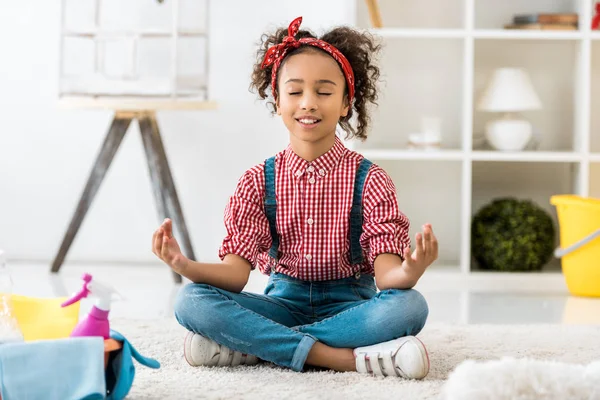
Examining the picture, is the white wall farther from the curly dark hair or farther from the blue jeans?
the blue jeans

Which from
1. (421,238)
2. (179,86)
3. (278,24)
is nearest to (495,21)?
(278,24)

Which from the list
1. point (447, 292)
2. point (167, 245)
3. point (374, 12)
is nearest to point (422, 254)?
point (167, 245)

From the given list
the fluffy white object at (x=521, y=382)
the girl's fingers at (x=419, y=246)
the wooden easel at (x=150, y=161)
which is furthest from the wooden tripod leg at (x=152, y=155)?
the fluffy white object at (x=521, y=382)

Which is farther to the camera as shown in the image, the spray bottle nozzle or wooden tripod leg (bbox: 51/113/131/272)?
wooden tripod leg (bbox: 51/113/131/272)

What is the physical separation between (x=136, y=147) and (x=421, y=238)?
1921 mm

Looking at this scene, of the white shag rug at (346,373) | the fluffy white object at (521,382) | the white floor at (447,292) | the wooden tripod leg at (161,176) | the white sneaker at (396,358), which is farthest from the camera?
the wooden tripod leg at (161,176)

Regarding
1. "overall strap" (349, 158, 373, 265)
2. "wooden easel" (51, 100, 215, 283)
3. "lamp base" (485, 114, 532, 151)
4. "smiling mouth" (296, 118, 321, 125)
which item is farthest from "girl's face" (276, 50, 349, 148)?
"lamp base" (485, 114, 532, 151)

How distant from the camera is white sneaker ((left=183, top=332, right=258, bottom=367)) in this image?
1406mm

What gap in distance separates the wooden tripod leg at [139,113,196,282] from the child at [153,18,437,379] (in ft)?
3.15

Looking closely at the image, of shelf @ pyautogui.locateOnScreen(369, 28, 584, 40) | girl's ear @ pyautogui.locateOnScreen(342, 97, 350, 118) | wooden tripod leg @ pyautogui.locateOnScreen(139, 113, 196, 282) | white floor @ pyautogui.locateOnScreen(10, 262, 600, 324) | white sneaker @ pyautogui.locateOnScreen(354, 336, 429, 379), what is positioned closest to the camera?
white sneaker @ pyautogui.locateOnScreen(354, 336, 429, 379)

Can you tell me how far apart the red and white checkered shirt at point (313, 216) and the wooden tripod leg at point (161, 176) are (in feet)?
3.34

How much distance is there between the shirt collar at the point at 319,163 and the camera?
5.16ft

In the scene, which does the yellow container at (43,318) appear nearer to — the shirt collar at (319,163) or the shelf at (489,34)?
the shirt collar at (319,163)

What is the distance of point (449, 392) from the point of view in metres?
1.03
